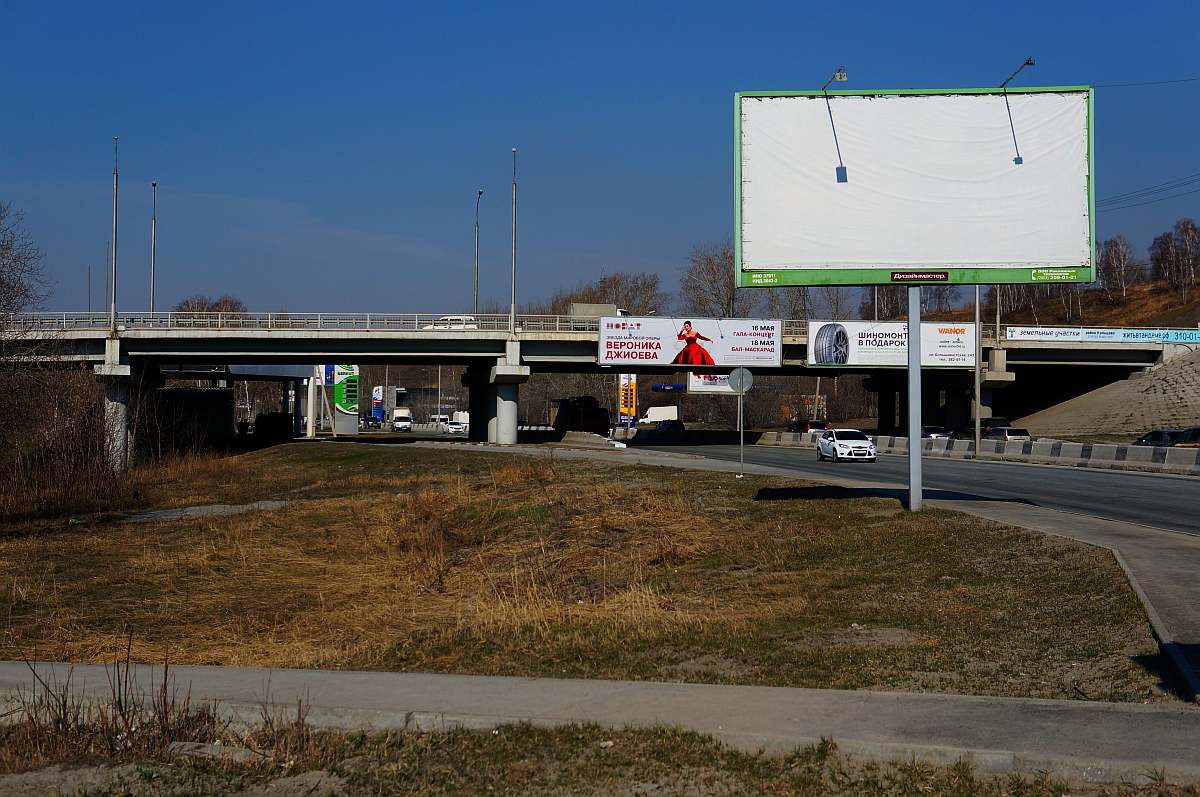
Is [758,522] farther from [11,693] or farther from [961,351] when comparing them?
[961,351]

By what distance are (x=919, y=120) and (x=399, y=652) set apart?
14.3 m

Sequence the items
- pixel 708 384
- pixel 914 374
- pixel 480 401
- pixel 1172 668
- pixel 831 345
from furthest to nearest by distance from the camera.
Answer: pixel 708 384 → pixel 480 401 → pixel 831 345 → pixel 914 374 → pixel 1172 668

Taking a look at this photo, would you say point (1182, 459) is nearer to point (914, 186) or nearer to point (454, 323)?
point (914, 186)

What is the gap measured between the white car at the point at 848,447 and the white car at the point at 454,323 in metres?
21.9

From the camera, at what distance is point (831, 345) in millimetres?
63562

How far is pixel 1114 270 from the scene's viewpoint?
160 m

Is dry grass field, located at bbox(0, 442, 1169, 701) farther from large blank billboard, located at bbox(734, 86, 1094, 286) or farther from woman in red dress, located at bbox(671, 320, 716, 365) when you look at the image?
woman in red dress, located at bbox(671, 320, 716, 365)

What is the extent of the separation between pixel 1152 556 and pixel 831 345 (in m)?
49.7

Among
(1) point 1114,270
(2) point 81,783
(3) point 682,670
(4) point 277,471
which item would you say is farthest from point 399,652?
(1) point 1114,270

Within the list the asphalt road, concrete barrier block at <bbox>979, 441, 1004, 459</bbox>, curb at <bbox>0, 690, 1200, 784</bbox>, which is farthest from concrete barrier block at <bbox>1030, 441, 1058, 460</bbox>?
curb at <bbox>0, 690, 1200, 784</bbox>

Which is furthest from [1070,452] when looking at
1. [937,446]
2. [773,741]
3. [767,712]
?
[773,741]

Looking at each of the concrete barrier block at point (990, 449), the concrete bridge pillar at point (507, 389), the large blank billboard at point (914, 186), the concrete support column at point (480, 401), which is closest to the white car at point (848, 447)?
the concrete barrier block at point (990, 449)

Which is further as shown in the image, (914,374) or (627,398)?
(627,398)

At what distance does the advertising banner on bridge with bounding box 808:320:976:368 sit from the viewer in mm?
63562
